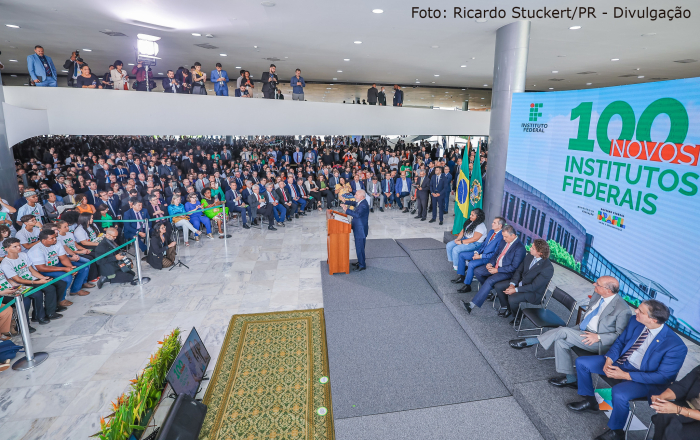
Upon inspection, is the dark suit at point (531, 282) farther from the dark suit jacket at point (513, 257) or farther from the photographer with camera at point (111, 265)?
the photographer with camera at point (111, 265)


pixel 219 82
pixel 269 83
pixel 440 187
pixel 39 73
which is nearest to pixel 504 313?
pixel 440 187

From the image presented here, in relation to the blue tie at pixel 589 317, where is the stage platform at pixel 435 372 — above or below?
below

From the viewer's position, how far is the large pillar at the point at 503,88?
6625 millimetres

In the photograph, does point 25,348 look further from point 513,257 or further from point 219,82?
point 219,82

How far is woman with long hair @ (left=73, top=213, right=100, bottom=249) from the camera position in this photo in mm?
5941

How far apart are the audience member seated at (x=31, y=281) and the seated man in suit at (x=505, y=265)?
5.39m

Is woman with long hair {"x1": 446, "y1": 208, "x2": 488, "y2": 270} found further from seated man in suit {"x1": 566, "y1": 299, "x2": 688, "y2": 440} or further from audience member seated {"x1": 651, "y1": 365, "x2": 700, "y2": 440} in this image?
audience member seated {"x1": 651, "y1": 365, "x2": 700, "y2": 440}

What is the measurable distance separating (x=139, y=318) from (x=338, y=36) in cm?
675

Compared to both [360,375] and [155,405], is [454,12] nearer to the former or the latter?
[360,375]

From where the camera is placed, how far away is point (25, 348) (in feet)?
13.0

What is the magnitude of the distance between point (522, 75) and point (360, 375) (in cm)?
591

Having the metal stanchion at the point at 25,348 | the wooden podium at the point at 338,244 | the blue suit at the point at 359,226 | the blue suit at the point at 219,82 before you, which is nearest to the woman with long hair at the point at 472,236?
the blue suit at the point at 359,226

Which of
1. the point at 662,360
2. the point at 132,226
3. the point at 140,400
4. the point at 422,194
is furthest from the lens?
the point at 422,194

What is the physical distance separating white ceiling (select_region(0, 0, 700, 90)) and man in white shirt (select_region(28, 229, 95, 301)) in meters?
4.11
